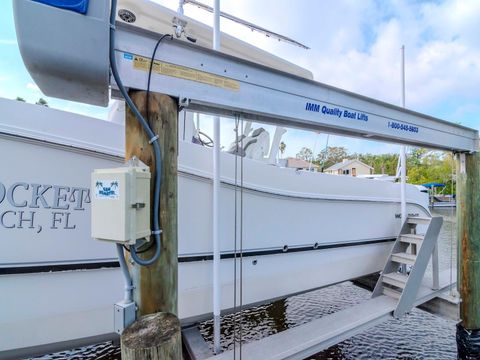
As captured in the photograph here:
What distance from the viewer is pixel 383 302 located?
3100 mm

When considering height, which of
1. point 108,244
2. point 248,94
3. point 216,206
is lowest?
point 108,244

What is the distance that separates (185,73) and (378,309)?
297 cm

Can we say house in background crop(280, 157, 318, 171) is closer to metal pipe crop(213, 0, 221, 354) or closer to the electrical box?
metal pipe crop(213, 0, 221, 354)

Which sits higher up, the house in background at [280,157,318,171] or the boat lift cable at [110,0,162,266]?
the house in background at [280,157,318,171]

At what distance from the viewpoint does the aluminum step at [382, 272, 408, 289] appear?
3.17m

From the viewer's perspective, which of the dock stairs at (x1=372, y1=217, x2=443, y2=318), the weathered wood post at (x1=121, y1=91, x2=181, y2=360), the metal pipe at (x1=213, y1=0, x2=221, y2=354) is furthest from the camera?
the dock stairs at (x1=372, y1=217, x2=443, y2=318)

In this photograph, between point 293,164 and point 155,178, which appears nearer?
point 155,178

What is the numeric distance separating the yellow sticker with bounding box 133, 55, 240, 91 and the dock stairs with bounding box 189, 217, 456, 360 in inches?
69.3

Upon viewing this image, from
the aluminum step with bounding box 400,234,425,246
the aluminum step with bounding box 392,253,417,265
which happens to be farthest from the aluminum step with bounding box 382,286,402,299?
the aluminum step with bounding box 400,234,425,246

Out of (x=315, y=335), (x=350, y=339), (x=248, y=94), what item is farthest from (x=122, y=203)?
(x=350, y=339)

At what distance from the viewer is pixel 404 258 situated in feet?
11.1

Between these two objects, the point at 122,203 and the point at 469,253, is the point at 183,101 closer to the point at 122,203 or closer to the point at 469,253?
the point at 122,203

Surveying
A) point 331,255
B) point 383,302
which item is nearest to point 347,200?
point 331,255

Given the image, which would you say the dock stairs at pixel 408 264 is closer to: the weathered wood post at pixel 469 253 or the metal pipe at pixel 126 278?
the weathered wood post at pixel 469 253
